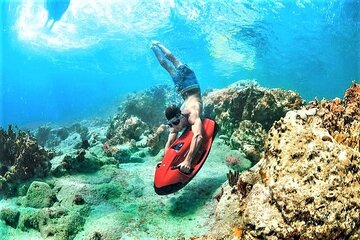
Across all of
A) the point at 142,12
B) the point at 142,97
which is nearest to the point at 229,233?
the point at 142,97

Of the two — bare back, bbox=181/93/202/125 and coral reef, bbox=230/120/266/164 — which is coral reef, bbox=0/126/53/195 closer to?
bare back, bbox=181/93/202/125

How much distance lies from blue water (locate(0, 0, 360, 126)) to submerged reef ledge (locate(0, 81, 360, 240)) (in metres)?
8.86

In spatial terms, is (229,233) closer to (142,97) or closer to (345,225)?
(345,225)

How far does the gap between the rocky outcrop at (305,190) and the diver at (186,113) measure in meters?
2.38

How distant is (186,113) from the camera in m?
6.91

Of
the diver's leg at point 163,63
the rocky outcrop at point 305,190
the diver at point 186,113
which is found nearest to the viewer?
the rocky outcrop at point 305,190

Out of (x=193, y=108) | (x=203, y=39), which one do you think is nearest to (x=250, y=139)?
(x=193, y=108)

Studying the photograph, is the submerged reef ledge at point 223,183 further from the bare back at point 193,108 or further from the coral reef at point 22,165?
the bare back at point 193,108

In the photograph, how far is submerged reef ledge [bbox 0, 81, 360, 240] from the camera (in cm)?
286

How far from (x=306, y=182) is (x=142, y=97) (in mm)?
12803

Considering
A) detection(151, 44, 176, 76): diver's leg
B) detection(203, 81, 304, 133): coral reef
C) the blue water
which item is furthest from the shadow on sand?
the blue water

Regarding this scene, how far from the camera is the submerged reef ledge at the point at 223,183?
286 centimetres

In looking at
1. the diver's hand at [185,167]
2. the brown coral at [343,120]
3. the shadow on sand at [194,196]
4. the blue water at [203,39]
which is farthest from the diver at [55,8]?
the brown coral at [343,120]

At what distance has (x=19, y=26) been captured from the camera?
28609mm
